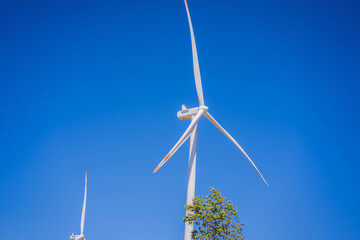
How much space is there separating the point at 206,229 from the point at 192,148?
8.88 meters

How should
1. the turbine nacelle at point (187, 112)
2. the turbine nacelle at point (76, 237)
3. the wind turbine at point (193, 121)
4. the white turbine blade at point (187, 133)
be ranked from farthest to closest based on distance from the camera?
the turbine nacelle at point (76, 237)
the turbine nacelle at point (187, 112)
the wind turbine at point (193, 121)
the white turbine blade at point (187, 133)

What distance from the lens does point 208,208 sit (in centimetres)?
3147

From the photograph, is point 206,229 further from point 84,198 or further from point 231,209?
point 84,198

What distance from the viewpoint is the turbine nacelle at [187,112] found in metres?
39.3

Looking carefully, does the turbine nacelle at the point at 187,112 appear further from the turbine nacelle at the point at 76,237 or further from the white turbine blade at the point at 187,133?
the turbine nacelle at the point at 76,237

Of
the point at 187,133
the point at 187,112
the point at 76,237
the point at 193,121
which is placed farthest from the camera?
the point at 76,237

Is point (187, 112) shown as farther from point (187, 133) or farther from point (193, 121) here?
point (187, 133)

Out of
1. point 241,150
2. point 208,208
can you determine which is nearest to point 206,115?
point 241,150

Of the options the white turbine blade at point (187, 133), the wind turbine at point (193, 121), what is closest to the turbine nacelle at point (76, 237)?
the wind turbine at point (193, 121)

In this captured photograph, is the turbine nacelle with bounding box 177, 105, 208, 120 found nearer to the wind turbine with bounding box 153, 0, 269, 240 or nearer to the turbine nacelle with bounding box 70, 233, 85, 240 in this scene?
the wind turbine with bounding box 153, 0, 269, 240

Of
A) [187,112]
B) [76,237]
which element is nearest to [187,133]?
[187,112]

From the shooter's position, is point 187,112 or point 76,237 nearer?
point 187,112

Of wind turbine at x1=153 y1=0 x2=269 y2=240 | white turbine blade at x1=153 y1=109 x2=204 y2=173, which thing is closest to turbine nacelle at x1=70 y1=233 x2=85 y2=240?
wind turbine at x1=153 y1=0 x2=269 y2=240

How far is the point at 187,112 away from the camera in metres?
40.1
